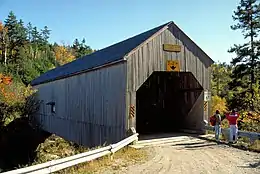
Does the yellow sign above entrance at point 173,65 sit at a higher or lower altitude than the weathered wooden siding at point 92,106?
higher

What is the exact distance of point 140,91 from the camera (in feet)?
61.9

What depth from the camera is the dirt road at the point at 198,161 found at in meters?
7.96

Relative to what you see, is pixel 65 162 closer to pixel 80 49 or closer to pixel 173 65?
pixel 173 65

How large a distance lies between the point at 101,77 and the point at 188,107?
5234 mm

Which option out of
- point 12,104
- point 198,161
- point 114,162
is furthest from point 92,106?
point 12,104

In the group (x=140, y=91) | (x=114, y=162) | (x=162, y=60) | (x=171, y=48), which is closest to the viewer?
(x=114, y=162)

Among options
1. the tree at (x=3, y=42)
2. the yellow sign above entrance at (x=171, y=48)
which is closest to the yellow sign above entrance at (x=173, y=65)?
the yellow sign above entrance at (x=171, y=48)

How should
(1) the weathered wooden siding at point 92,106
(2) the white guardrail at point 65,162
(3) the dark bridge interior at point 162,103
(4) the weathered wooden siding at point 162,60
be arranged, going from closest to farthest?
1. (2) the white guardrail at point 65,162
2. (4) the weathered wooden siding at point 162,60
3. (1) the weathered wooden siding at point 92,106
4. (3) the dark bridge interior at point 162,103

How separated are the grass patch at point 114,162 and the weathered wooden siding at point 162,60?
2.63 metres

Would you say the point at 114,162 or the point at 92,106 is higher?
the point at 92,106

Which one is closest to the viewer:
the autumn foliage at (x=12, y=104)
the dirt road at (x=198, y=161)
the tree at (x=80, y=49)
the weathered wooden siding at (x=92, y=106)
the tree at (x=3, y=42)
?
the dirt road at (x=198, y=161)

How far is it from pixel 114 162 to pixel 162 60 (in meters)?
6.46

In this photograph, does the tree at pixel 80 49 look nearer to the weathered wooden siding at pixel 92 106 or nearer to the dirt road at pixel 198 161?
the weathered wooden siding at pixel 92 106

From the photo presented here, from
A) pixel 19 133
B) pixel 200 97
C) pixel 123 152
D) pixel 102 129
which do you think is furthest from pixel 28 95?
pixel 123 152
